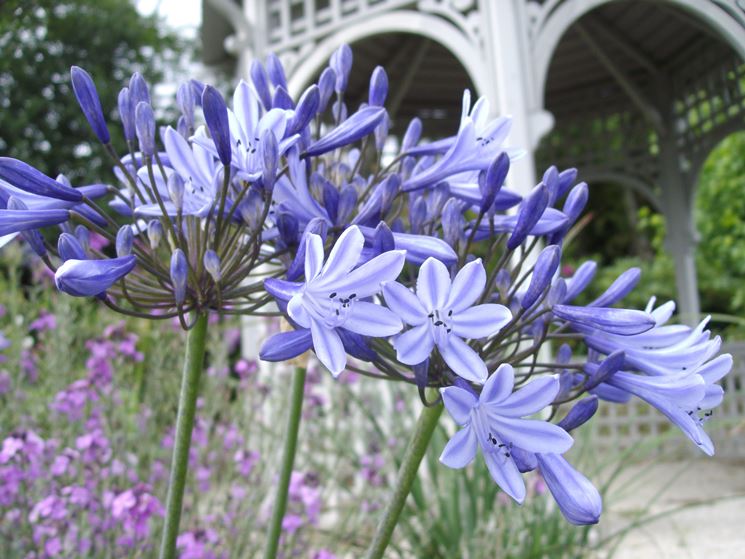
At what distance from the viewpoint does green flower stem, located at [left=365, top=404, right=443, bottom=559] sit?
0.92 meters

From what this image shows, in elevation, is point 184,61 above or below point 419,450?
above

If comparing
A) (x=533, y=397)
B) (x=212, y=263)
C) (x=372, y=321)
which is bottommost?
(x=533, y=397)

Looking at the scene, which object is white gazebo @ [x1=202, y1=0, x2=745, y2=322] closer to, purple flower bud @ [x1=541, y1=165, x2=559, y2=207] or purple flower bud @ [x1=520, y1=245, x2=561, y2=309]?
purple flower bud @ [x1=541, y1=165, x2=559, y2=207]

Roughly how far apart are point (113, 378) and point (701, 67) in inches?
265

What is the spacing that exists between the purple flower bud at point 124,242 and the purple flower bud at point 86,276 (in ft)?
0.24

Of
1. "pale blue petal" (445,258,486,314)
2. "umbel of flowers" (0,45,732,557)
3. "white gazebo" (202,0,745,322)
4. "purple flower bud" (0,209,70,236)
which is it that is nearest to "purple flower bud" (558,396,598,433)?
"umbel of flowers" (0,45,732,557)

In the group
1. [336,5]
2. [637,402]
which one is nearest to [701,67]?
[637,402]

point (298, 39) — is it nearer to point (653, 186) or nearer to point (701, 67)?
point (701, 67)

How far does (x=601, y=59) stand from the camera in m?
7.30

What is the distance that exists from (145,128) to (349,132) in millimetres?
290

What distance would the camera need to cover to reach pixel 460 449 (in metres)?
0.79

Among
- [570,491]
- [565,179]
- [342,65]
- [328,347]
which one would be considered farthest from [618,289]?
[342,65]

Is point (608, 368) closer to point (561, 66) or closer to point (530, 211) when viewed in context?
point (530, 211)

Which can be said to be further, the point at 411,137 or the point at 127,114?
the point at 411,137
